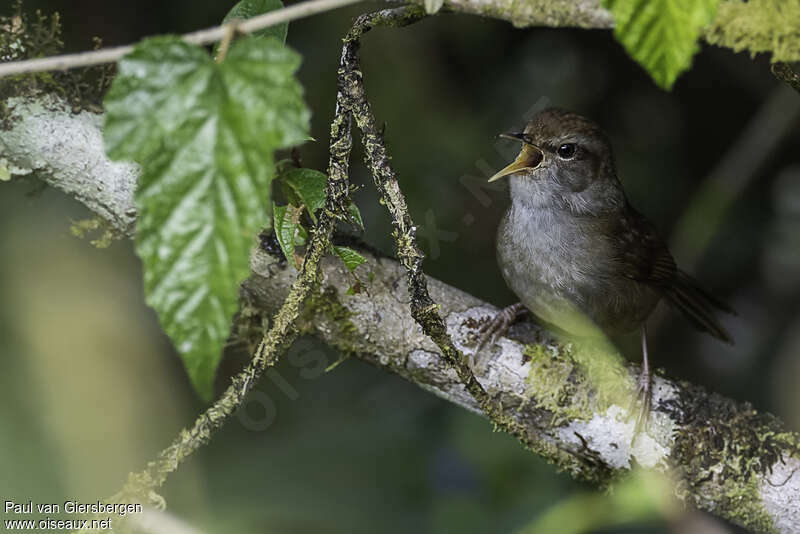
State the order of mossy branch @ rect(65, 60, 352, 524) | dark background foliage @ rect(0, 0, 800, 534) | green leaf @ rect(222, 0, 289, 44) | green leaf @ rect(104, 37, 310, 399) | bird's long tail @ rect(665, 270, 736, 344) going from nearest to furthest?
green leaf @ rect(104, 37, 310, 399) < green leaf @ rect(222, 0, 289, 44) < mossy branch @ rect(65, 60, 352, 524) < dark background foliage @ rect(0, 0, 800, 534) < bird's long tail @ rect(665, 270, 736, 344)

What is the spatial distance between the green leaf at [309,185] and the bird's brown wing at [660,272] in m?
1.69

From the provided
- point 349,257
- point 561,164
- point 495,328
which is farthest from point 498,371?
point 561,164

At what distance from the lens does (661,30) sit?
58.0 inches

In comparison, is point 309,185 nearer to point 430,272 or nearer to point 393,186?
point 393,186

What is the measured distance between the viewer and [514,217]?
3.64m

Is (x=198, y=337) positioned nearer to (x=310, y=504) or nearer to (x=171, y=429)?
(x=310, y=504)

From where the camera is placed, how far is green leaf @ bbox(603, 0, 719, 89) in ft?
4.79

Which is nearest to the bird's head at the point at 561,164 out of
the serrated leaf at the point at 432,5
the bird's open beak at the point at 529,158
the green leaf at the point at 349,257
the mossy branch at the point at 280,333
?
the bird's open beak at the point at 529,158

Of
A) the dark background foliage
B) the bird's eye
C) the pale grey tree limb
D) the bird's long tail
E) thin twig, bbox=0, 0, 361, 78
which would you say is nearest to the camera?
thin twig, bbox=0, 0, 361, 78

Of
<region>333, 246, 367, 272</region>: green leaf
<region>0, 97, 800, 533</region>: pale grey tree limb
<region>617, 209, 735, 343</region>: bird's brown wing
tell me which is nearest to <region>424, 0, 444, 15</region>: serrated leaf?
<region>333, 246, 367, 272</region>: green leaf

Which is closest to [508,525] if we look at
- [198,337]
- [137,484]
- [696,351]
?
[137,484]

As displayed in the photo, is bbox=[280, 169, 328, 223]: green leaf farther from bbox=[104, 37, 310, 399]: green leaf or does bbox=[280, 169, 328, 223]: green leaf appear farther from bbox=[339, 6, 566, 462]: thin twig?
bbox=[104, 37, 310, 399]: green leaf

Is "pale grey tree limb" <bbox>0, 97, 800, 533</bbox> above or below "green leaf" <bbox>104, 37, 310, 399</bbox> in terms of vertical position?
below

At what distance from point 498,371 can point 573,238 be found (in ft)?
3.02
